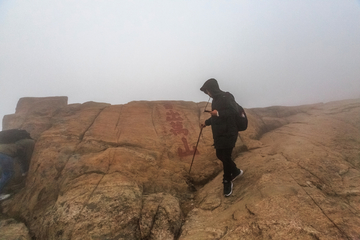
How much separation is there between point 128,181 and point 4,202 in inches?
185

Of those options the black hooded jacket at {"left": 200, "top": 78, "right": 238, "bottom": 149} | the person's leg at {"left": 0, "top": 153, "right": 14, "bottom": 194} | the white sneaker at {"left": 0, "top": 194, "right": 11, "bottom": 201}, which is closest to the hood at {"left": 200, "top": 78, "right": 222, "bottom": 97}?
the black hooded jacket at {"left": 200, "top": 78, "right": 238, "bottom": 149}

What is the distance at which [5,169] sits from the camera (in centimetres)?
812

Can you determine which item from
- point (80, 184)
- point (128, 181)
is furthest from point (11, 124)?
point (128, 181)

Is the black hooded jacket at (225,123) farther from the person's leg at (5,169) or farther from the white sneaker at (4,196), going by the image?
the person's leg at (5,169)

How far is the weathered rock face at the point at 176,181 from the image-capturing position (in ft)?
14.6

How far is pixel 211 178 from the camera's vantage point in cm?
800

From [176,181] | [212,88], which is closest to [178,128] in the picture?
[176,181]

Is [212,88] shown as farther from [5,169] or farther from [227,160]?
[5,169]

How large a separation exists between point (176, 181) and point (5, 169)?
278 inches

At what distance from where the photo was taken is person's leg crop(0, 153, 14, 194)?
7941 millimetres

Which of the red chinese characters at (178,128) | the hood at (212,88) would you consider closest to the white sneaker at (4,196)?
the red chinese characters at (178,128)

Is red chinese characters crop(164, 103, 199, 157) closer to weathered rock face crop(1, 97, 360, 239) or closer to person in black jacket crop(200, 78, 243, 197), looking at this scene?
weathered rock face crop(1, 97, 360, 239)

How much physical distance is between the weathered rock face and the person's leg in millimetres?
1183

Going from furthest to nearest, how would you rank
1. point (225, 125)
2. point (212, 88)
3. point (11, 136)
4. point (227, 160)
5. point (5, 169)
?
point (11, 136) < point (5, 169) < point (212, 88) < point (227, 160) < point (225, 125)
